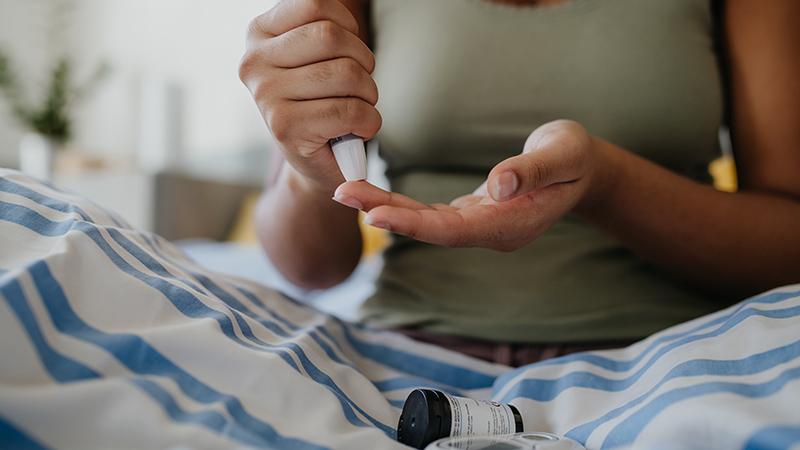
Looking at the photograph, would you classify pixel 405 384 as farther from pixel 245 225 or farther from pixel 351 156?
pixel 245 225

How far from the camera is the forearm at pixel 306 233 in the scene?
0.70m

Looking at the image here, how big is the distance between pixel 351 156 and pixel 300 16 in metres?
0.10

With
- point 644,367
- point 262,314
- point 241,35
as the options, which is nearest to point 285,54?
point 262,314

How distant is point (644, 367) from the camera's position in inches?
17.6

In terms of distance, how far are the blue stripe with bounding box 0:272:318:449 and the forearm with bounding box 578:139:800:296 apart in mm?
392

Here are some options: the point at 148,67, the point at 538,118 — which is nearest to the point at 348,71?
the point at 538,118

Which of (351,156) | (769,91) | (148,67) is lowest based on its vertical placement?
(351,156)

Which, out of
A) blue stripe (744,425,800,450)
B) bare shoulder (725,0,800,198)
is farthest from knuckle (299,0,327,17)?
bare shoulder (725,0,800,198)

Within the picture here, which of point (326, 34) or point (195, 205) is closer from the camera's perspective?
point (326, 34)

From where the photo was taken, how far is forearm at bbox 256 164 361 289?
703 mm

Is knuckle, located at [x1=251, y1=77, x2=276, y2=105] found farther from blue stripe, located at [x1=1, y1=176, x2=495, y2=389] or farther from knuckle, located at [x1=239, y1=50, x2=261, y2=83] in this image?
blue stripe, located at [x1=1, y1=176, x2=495, y2=389]

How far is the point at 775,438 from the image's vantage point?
0.30m

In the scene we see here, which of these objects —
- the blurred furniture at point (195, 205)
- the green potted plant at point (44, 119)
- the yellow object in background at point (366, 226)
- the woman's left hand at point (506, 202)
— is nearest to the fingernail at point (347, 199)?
the woman's left hand at point (506, 202)

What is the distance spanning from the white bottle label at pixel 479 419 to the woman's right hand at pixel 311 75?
0.63 ft
